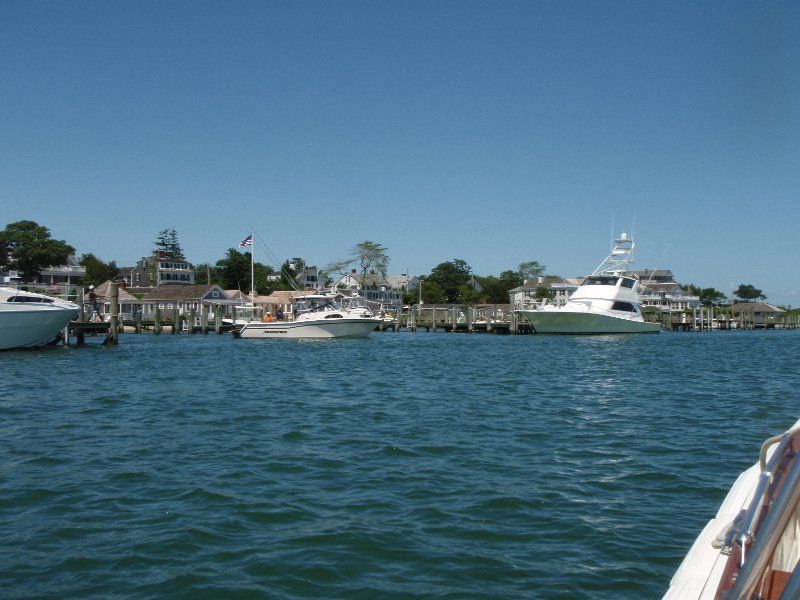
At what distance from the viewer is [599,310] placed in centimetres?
5684

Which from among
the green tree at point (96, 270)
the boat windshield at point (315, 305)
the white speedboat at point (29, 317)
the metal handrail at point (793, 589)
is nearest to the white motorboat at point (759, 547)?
the metal handrail at point (793, 589)

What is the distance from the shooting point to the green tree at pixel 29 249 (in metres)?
85.1

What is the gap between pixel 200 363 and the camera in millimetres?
29766

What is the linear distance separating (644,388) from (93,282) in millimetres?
107660

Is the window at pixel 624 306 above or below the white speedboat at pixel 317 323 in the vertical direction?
above

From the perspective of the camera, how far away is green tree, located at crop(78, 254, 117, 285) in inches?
4648

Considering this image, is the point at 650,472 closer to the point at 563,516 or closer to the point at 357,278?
the point at 563,516

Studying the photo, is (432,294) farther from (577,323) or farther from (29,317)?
(29,317)

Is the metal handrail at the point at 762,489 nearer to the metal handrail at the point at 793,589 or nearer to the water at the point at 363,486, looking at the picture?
the metal handrail at the point at 793,589

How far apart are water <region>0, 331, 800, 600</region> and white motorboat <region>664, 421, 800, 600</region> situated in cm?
202

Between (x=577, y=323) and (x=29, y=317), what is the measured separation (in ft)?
128

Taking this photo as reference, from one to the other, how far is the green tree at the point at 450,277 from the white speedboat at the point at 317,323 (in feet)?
267

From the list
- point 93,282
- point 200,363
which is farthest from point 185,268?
point 200,363

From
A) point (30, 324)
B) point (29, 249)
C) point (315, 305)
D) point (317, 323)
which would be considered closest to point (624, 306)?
point (315, 305)
